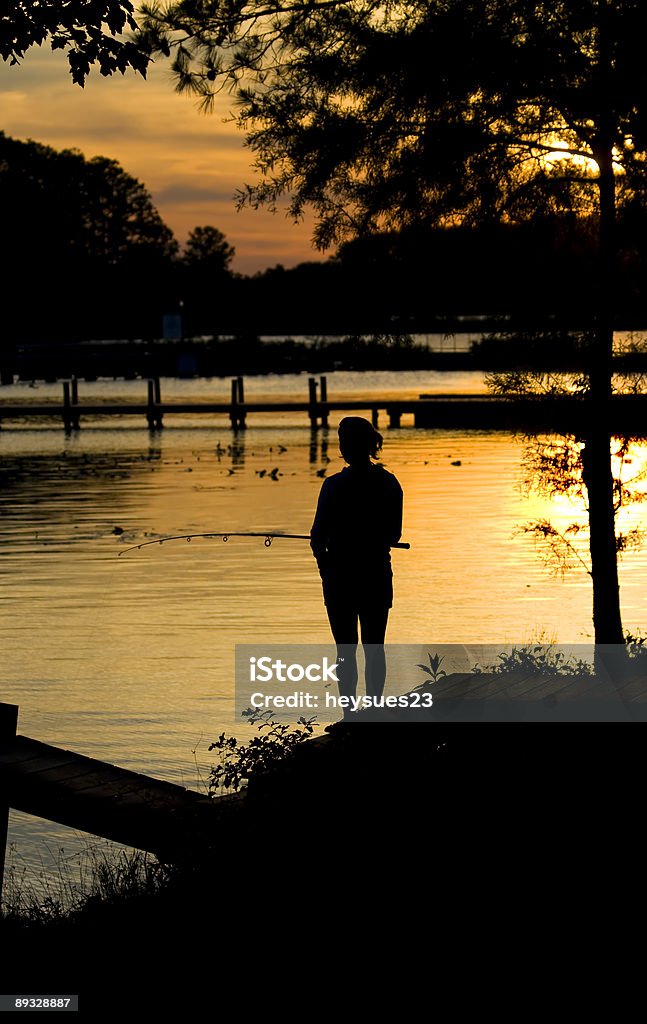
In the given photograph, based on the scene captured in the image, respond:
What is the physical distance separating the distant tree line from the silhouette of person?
287 cm

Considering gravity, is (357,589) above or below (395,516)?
below

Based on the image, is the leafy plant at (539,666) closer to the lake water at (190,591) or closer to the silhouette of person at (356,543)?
the silhouette of person at (356,543)

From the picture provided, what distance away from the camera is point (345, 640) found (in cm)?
927

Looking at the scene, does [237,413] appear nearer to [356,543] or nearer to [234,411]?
[234,411]

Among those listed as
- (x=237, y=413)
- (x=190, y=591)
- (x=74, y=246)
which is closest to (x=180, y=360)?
(x=74, y=246)

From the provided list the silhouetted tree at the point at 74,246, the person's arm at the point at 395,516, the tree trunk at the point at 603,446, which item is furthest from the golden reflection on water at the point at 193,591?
the silhouetted tree at the point at 74,246

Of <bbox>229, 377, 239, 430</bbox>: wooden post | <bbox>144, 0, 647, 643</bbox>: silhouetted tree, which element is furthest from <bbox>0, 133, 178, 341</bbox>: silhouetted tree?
<bbox>144, 0, 647, 643</bbox>: silhouetted tree

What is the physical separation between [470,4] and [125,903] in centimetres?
727

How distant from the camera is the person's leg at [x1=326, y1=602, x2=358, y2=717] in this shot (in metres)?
9.09

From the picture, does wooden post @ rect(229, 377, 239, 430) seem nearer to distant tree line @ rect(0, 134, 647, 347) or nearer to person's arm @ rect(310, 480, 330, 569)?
distant tree line @ rect(0, 134, 647, 347)

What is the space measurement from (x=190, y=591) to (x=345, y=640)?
10036 millimetres

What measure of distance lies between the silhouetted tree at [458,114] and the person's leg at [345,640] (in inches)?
120

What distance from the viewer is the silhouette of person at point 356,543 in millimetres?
9102

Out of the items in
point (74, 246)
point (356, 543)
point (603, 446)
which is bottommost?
point (356, 543)
